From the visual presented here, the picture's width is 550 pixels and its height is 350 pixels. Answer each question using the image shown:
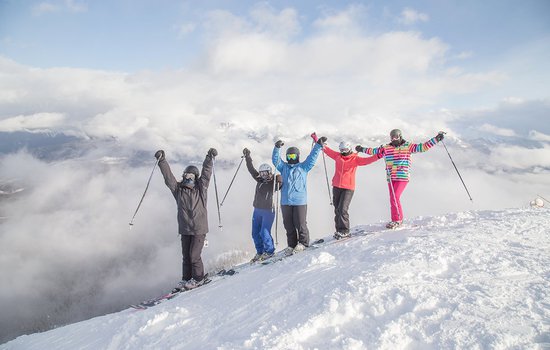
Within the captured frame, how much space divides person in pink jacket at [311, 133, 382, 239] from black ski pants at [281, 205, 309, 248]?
1.00 m

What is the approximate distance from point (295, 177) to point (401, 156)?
334 centimetres

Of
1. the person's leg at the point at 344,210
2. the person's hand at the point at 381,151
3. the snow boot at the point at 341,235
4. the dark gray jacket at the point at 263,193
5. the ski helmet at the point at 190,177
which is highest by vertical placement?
the person's hand at the point at 381,151

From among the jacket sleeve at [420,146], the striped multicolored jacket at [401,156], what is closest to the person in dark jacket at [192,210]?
the striped multicolored jacket at [401,156]

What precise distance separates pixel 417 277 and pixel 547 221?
5.39 m

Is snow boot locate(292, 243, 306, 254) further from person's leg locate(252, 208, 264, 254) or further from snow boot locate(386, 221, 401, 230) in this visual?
snow boot locate(386, 221, 401, 230)

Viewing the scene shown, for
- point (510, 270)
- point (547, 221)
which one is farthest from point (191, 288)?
point (547, 221)

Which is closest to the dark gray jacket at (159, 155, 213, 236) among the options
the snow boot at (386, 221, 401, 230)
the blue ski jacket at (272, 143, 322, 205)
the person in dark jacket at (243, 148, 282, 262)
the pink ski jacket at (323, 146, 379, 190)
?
the person in dark jacket at (243, 148, 282, 262)

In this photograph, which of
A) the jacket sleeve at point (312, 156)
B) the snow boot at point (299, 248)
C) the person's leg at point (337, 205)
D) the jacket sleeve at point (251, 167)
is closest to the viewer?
the snow boot at point (299, 248)

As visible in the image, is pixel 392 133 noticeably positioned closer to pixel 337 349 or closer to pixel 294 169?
pixel 294 169

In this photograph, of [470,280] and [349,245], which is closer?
[470,280]

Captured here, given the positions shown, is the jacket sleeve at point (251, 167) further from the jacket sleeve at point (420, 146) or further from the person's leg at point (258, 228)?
the jacket sleeve at point (420, 146)

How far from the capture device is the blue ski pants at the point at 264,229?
386 inches

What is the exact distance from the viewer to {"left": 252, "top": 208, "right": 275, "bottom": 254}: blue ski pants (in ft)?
32.2

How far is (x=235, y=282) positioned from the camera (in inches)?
285
